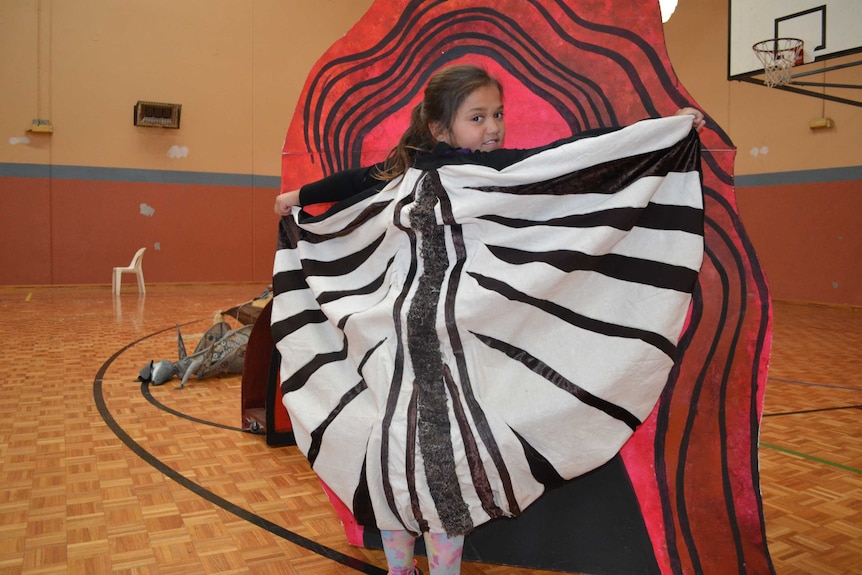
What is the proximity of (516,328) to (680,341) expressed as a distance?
39cm

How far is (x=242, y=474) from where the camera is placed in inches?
99.5

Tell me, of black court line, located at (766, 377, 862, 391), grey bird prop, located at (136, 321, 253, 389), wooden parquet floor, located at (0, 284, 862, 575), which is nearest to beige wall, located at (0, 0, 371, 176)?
wooden parquet floor, located at (0, 284, 862, 575)

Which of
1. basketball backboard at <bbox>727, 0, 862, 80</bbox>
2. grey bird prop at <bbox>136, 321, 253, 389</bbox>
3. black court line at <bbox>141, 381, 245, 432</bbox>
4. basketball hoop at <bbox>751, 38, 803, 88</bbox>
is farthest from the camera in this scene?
basketball hoop at <bbox>751, 38, 803, 88</bbox>

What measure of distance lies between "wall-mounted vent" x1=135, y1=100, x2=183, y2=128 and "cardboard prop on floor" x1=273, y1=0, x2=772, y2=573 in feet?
29.5

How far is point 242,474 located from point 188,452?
37cm

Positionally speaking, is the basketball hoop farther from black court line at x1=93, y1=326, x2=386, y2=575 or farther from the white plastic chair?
the white plastic chair

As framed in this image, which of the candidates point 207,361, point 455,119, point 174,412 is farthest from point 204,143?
point 455,119

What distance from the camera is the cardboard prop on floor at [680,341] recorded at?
147 centimetres

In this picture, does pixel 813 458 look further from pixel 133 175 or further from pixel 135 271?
pixel 133 175

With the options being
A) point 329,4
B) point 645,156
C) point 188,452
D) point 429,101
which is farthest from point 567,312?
point 329,4

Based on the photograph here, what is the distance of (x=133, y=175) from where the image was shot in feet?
32.9

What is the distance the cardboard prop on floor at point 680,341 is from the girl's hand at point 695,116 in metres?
0.05

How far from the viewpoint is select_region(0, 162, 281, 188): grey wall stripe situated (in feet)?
30.9

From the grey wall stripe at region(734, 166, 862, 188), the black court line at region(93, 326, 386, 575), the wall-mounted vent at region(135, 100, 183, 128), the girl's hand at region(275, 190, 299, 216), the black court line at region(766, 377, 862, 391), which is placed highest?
the wall-mounted vent at region(135, 100, 183, 128)
